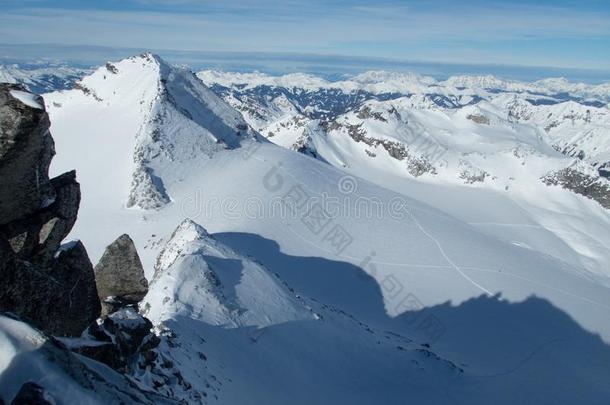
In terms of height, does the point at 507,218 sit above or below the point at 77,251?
below

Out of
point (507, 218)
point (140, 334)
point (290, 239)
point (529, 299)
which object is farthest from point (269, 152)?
point (140, 334)

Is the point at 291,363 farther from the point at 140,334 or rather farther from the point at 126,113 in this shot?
the point at 126,113

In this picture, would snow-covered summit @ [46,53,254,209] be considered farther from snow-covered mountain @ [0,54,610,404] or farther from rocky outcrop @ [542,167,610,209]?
rocky outcrop @ [542,167,610,209]

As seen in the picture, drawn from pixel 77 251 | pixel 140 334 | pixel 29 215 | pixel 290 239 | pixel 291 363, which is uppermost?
pixel 29 215

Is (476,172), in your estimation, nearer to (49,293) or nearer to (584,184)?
(584,184)

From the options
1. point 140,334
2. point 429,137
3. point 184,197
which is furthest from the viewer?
point 429,137

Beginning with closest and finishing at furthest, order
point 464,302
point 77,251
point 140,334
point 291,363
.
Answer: point 77,251 < point 140,334 < point 291,363 < point 464,302

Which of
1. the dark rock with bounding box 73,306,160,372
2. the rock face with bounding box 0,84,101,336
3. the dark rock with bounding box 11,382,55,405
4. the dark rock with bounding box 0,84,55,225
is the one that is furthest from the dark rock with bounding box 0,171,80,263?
the dark rock with bounding box 11,382,55,405

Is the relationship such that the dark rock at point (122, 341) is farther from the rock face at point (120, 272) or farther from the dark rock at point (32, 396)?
the dark rock at point (32, 396)
